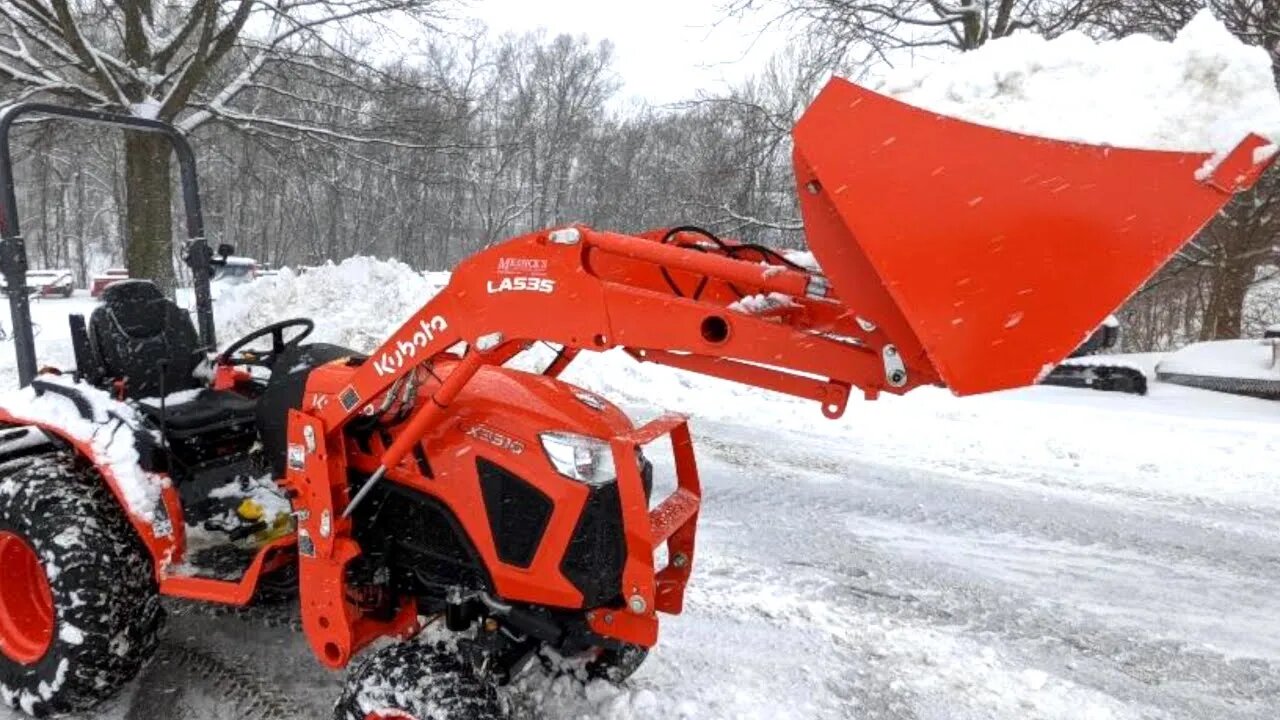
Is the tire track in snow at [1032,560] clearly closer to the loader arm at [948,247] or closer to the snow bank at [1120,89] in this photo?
the loader arm at [948,247]

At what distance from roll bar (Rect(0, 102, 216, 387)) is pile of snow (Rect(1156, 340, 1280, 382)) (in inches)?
456

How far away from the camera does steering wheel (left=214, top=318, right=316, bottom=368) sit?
330 cm

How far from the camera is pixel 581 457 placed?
2.57 metres

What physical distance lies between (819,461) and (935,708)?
3.92 m

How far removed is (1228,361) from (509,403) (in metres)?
11.6

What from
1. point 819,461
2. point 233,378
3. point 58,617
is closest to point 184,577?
point 58,617

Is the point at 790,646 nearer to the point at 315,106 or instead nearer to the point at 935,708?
the point at 935,708

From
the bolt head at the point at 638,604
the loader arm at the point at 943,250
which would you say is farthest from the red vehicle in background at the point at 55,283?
the loader arm at the point at 943,250

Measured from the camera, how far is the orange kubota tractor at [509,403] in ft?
5.86

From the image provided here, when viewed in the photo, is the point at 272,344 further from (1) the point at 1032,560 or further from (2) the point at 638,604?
(1) the point at 1032,560

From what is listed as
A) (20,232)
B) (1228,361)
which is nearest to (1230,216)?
(1228,361)

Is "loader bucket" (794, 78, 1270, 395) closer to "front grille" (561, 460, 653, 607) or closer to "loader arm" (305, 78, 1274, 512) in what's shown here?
"loader arm" (305, 78, 1274, 512)

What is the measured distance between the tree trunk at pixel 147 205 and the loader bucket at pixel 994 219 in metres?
12.3

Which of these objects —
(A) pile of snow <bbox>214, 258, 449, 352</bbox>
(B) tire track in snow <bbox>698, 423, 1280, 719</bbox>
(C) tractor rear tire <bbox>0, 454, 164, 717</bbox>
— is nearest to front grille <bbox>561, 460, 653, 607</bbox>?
(C) tractor rear tire <bbox>0, 454, 164, 717</bbox>
